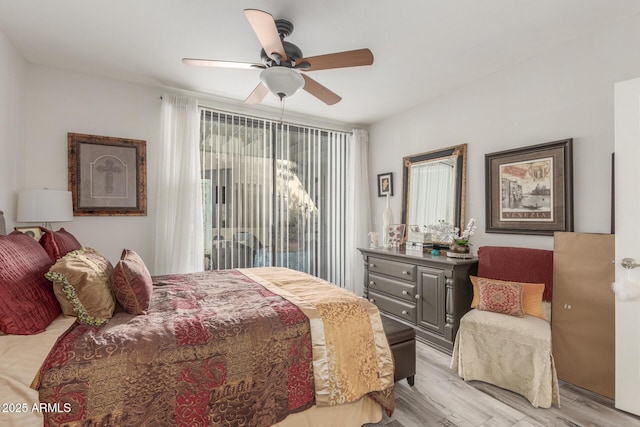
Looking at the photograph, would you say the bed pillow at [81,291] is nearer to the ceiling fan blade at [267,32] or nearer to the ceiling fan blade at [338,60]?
the ceiling fan blade at [267,32]

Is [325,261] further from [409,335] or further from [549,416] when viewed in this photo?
[549,416]

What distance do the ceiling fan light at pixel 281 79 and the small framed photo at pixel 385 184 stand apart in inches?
96.0

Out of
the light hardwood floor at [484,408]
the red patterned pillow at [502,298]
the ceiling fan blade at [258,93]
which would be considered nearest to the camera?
the light hardwood floor at [484,408]

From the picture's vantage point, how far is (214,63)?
2211mm

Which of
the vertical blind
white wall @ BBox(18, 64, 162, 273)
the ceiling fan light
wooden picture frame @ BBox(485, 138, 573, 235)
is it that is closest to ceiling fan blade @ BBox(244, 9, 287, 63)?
the ceiling fan light

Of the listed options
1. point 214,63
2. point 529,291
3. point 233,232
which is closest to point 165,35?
point 214,63

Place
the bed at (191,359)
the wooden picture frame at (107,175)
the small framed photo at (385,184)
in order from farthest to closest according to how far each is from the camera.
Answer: the small framed photo at (385,184)
the wooden picture frame at (107,175)
the bed at (191,359)

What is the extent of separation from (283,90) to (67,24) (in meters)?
1.69

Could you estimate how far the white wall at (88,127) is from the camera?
2.90m

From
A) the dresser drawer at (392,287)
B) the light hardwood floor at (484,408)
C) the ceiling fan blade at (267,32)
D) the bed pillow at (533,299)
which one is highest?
the ceiling fan blade at (267,32)

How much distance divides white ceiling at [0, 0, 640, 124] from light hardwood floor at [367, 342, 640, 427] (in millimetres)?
2664

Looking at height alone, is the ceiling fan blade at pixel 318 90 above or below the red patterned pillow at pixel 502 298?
above

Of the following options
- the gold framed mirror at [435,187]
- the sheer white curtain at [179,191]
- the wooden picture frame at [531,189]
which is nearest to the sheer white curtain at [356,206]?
the gold framed mirror at [435,187]

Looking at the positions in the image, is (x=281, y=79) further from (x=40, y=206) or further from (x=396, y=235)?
(x=396, y=235)
